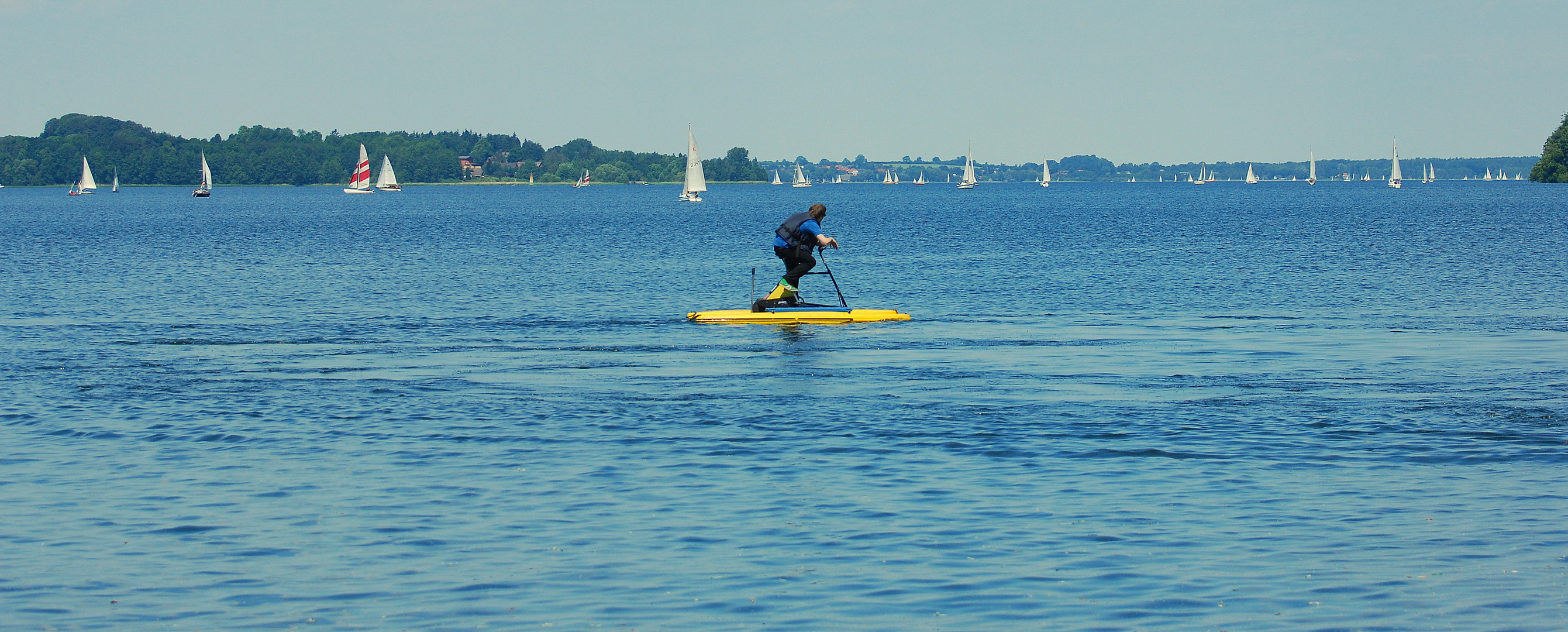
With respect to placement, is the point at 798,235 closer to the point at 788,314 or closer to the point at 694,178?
the point at 788,314

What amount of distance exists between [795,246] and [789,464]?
13.0 metres

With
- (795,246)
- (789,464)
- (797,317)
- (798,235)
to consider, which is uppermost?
(798,235)

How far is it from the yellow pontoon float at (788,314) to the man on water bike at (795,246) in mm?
19

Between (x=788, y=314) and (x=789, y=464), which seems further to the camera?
(x=788, y=314)

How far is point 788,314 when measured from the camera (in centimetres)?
2933

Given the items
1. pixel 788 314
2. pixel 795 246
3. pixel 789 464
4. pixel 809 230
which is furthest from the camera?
pixel 788 314

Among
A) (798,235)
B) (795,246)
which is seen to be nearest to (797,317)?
(795,246)

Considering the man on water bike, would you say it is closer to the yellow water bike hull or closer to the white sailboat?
the yellow water bike hull

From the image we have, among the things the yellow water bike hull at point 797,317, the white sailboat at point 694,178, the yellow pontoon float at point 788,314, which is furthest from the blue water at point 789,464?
the white sailboat at point 694,178

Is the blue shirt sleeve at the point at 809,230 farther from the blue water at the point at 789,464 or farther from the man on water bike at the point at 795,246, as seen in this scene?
the blue water at the point at 789,464

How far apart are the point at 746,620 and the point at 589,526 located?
9.80ft

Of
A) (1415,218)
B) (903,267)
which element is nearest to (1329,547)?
(903,267)

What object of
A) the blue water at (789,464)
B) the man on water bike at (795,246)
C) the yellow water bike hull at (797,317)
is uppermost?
the man on water bike at (795,246)

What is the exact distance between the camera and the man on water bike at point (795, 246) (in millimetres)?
28156
